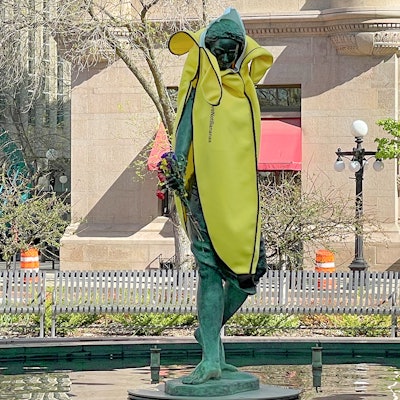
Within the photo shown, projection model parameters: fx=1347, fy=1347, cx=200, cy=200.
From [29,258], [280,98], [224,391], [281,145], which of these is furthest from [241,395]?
[280,98]

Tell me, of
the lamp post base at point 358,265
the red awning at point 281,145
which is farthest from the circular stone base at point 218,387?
the red awning at point 281,145

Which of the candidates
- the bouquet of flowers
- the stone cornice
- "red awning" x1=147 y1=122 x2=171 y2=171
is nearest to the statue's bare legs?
the bouquet of flowers

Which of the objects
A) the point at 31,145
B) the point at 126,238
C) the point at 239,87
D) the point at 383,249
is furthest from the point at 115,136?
the point at 239,87

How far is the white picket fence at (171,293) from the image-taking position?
16.8 m

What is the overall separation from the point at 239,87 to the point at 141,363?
4548mm

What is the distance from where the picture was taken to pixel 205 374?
8625 millimetres

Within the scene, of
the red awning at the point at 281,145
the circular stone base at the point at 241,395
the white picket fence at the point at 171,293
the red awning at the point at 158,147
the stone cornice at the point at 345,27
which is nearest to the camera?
the circular stone base at the point at 241,395

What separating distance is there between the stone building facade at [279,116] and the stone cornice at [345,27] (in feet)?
0.08

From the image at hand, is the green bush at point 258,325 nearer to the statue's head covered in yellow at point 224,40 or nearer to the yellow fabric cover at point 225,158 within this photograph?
the yellow fabric cover at point 225,158

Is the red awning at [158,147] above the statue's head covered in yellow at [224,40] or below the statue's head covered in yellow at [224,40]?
above

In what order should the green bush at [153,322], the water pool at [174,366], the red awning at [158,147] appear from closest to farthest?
the water pool at [174,366] < the green bush at [153,322] < the red awning at [158,147]

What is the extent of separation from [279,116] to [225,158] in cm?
2526

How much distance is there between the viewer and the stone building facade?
32.5 metres

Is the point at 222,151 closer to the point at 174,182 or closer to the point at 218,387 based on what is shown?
the point at 174,182
